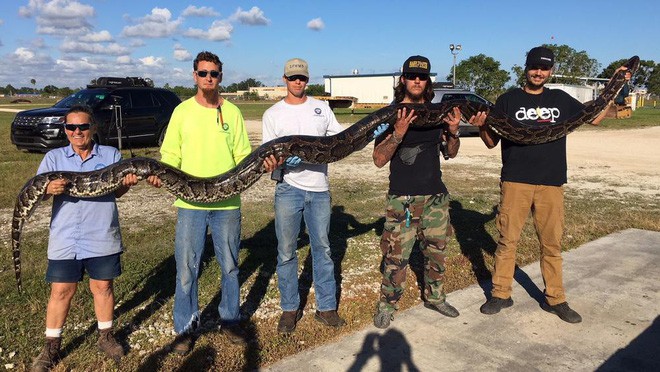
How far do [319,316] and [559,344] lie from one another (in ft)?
8.01

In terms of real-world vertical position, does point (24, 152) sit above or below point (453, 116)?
below

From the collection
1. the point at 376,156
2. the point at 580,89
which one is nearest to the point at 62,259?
the point at 376,156

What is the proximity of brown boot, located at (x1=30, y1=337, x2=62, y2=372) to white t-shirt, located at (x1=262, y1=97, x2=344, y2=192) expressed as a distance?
2.63m

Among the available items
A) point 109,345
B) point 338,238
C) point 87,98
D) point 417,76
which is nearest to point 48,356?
point 109,345

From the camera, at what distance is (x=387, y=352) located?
4527 mm

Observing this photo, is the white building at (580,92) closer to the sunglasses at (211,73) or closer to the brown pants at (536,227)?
the brown pants at (536,227)

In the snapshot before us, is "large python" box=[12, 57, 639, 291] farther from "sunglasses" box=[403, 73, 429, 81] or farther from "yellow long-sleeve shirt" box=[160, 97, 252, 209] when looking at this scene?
"sunglasses" box=[403, 73, 429, 81]

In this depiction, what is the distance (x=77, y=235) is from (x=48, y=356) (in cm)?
115

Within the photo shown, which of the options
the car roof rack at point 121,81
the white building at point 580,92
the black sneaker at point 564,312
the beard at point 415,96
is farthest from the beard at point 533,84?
the white building at point 580,92

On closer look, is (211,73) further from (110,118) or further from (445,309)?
(110,118)

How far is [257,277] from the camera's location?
6543mm

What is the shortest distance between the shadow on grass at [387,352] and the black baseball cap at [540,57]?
3230 mm

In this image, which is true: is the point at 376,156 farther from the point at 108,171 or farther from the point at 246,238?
the point at 246,238

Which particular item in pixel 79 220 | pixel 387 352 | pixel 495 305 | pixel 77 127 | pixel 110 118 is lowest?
pixel 387 352
